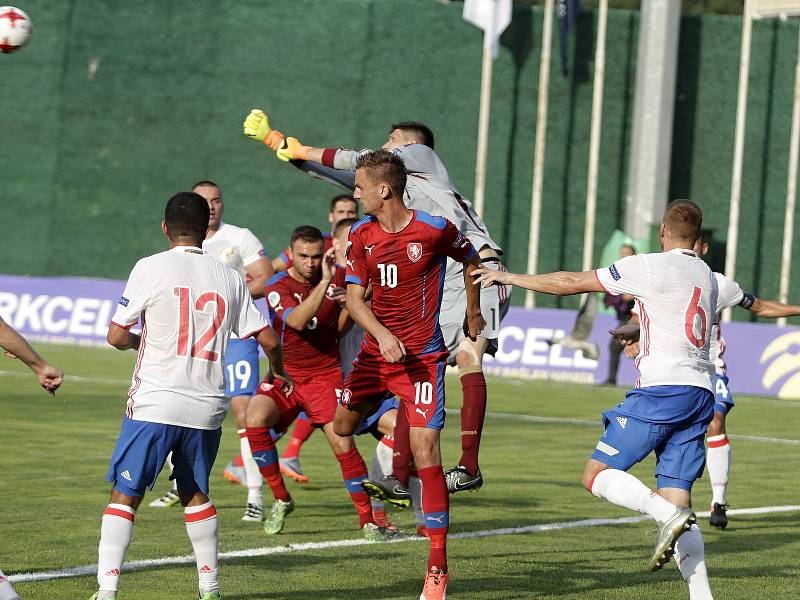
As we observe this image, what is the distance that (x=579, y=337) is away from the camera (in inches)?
1019

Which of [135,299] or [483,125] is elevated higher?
[483,125]

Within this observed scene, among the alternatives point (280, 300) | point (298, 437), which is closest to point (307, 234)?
point (280, 300)

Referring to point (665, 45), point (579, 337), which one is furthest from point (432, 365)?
point (665, 45)

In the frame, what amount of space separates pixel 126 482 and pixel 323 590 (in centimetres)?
158

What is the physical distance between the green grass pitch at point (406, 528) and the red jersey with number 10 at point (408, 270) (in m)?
1.54

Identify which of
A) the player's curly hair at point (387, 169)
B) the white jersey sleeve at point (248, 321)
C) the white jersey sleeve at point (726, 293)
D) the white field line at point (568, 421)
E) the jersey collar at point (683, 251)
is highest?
the player's curly hair at point (387, 169)

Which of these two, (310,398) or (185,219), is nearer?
(185,219)

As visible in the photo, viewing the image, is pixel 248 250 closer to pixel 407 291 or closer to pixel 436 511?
pixel 407 291

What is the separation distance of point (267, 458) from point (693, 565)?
4.02 metres

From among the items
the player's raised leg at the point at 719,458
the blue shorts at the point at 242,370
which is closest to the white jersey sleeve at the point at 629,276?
the player's raised leg at the point at 719,458

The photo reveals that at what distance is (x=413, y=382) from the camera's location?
845cm

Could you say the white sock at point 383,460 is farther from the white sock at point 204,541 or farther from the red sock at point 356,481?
the white sock at point 204,541

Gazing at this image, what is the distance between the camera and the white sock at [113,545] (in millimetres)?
7195

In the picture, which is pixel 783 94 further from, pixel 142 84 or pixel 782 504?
pixel 782 504
